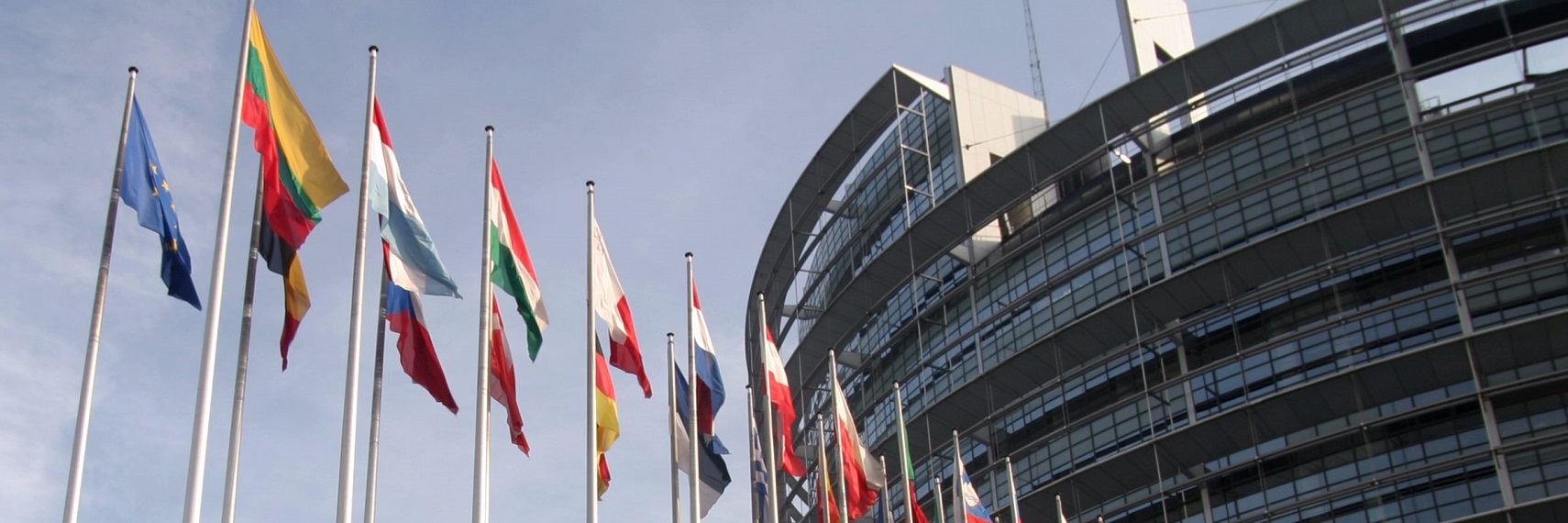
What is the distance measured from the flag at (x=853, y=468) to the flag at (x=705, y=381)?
4346mm

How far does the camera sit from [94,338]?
21016mm

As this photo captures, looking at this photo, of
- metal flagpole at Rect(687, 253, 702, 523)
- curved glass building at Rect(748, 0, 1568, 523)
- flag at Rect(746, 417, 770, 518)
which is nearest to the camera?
metal flagpole at Rect(687, 253, 702, 523)

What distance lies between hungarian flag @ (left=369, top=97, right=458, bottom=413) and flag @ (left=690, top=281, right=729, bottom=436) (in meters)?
7.03

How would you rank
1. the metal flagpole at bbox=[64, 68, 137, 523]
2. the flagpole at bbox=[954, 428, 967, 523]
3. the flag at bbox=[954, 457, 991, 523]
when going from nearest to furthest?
the metal flagpole at bbox=[64, 68, 137, 523], the flagpole at bbox=[954, 428, 967, 523], the flag at bbox=[954, 457, 991, 523]

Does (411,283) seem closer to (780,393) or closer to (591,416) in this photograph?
(591,416)

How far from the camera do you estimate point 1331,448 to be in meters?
45.7

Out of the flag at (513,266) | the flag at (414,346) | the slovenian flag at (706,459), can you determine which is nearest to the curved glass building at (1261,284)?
the slovenian flag at (706,459)

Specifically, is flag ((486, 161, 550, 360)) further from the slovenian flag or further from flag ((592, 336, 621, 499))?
the slovenian flag

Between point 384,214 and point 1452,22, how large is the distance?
35.6m

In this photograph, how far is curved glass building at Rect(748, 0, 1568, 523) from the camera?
43969mm

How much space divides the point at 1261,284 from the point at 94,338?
1407 inches

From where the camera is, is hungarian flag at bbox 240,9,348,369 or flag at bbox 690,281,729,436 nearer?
hungarian flag at bbox 240,9,348,369

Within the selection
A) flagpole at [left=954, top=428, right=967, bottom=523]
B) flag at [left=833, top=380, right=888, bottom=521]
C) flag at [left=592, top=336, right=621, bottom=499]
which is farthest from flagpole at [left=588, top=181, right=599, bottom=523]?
flagpole at [left=954, top=428, right=967, bottom=523]

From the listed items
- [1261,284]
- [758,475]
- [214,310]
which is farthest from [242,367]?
[1261,284]
